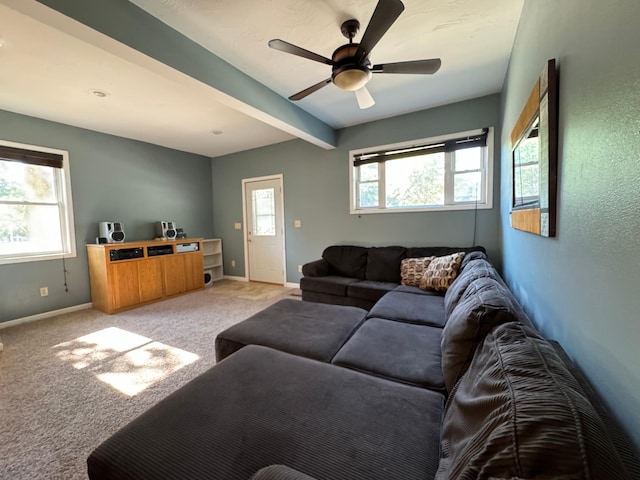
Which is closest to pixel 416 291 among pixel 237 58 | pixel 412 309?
pixel 412 309

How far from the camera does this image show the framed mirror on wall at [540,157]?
109cm

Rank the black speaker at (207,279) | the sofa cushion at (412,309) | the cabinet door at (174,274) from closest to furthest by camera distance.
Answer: the sofa cushion at (412,309) → the cabinet door at (174,274) → the black speaker at (207,279)

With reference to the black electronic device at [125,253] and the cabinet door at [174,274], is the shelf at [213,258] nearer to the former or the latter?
the cabinet door at [174,274]

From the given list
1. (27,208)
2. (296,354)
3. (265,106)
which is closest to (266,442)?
(296,354)

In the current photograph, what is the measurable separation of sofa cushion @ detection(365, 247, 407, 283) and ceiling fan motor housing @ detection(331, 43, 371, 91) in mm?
2159

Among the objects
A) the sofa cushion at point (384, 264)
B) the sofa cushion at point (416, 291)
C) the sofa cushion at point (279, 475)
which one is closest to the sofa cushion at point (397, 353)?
the sofa cushion at point (279, 475)

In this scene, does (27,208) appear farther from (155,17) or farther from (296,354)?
(296,354)

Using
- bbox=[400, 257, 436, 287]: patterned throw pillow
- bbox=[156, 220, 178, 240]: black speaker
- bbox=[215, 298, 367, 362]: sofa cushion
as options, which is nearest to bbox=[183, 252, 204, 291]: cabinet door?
bbox=[156, 220, 178, 240]: black speaker

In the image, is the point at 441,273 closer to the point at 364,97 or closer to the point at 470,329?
the point at 470,329

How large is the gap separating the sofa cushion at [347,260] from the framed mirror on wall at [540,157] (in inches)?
81.8

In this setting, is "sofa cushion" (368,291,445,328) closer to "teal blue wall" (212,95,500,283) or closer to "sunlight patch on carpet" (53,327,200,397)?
"teal blue wall" (212,95,500,283)

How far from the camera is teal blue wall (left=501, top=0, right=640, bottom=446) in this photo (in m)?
0.62

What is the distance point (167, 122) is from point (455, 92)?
3.68 meters

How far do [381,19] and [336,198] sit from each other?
2750 mm
